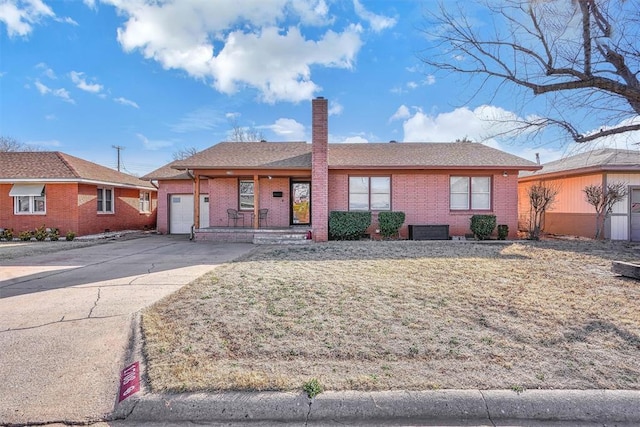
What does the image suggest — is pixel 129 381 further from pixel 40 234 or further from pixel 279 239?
pixel 40 234

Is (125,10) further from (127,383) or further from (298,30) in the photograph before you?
(127,383)

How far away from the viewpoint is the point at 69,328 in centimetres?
423

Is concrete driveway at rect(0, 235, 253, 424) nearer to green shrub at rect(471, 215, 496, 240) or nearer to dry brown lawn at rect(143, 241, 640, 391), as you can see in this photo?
dry brown lawn at rect(143, 241, 640, 391)

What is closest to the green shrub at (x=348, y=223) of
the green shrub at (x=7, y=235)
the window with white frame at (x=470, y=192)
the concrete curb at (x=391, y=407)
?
the window with white frame at (x=470, y=192)

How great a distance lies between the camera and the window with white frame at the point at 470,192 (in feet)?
47.4

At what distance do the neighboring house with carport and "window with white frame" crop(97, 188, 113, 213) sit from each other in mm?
22995

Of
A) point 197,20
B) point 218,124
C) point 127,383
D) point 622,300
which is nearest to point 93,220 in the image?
point 197,20

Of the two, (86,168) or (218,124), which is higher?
(218,124)

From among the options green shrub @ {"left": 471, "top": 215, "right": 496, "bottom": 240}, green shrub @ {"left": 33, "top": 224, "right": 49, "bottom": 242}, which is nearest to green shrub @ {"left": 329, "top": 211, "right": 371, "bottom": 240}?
green shrub @ {"left": 471, "top": 215, "right": 496, "bottom": 240}

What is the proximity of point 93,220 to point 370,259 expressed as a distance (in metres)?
15.4

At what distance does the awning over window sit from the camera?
1572cm

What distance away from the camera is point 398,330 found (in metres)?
4.01

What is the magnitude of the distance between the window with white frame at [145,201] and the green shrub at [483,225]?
783 inches

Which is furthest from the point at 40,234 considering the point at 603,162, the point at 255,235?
the point at 603,162
